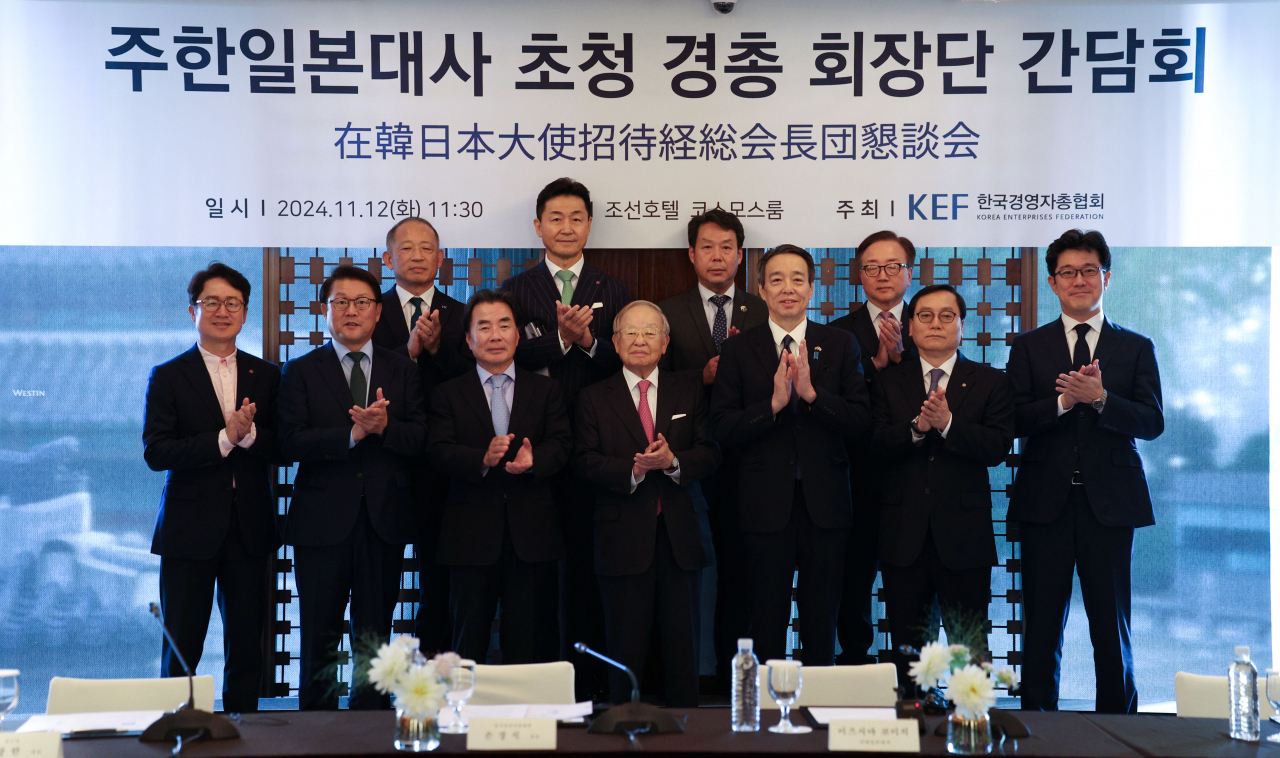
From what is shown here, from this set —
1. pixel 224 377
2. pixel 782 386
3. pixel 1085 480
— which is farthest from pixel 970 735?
pixel 224 377

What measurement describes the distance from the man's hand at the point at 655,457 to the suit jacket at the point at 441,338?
1.01 metres

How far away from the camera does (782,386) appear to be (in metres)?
3.90

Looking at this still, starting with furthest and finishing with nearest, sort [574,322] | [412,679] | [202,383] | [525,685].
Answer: [574,322], [202,383], [525,685], [412,679]

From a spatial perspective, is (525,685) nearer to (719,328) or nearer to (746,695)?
(746,695)

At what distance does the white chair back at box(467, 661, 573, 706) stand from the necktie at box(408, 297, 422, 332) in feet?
6.44

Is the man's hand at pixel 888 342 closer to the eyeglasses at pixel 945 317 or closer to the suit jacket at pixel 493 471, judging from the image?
the eyeglasses at pixel 945 317

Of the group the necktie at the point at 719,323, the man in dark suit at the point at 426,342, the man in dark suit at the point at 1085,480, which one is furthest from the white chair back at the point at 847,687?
the man in dark suit at the point at 426,342

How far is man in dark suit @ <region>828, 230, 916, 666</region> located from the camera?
4430 mm

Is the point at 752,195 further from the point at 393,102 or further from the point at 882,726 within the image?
the point at 882,726

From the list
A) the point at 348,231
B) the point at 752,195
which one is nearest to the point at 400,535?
the point at 348,231

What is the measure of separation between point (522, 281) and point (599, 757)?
2599mm

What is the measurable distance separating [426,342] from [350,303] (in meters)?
0.38

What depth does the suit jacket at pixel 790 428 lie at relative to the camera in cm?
400

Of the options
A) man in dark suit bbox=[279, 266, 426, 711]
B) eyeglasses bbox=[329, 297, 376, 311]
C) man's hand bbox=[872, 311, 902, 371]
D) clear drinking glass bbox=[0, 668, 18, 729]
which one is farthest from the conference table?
man's hand bbox=[872, 311, 902, 371]
